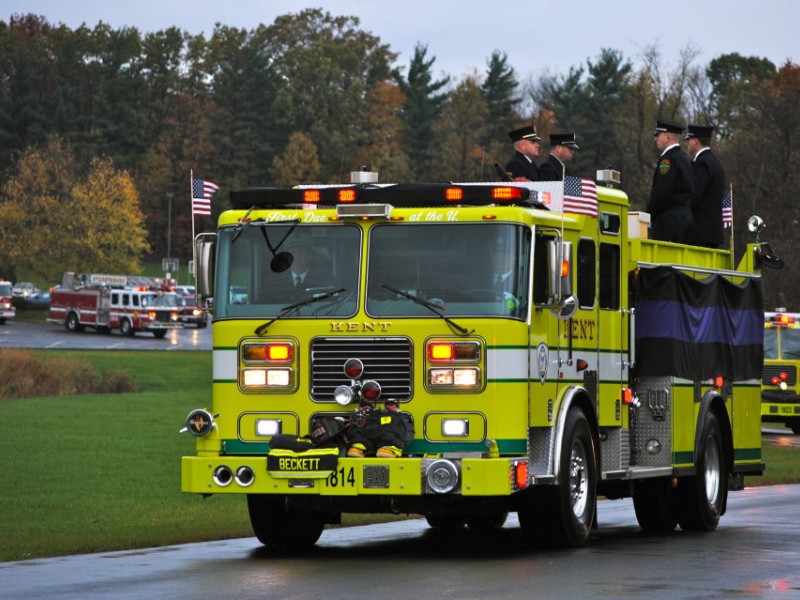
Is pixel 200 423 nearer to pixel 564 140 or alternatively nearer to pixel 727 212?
pixel 564 140

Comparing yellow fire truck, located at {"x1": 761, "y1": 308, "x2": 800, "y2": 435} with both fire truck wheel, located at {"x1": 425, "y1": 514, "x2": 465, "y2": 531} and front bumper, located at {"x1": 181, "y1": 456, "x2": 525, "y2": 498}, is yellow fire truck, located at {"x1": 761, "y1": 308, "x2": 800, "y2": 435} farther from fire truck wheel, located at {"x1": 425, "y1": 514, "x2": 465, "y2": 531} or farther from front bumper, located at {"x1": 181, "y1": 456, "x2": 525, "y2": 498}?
front bumper, located at {"x1": 181, "y1": 456, "x2": 525, "y2": 498}

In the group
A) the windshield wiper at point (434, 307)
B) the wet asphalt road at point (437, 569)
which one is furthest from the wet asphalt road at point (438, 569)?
the windshield wiper at point (434, 307)

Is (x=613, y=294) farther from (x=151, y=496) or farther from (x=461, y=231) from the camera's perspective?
(x=151, y=496)

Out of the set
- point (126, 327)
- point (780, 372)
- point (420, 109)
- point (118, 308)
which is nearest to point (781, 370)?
point (780, 372)

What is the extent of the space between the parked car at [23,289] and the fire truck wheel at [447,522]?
284 ft

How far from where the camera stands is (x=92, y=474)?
24.7 meters

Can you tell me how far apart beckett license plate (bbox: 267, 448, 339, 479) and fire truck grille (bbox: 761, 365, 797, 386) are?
26.1 metres

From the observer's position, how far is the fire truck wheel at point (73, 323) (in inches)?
3310

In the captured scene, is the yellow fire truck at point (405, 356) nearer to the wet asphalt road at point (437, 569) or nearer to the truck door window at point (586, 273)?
the truck door window at point (586, 273)

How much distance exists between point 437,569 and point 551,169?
498 centimetres

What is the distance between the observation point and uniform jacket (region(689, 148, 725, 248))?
60.3 ft

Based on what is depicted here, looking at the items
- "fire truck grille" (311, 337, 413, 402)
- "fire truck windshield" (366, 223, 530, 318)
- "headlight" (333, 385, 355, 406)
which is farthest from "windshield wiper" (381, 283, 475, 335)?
"headlight" (333, 385, 355, 406)

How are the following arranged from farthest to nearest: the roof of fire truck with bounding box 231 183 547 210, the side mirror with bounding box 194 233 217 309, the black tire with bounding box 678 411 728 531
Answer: the black tire with bounding box 678 411 728 531 → the side mirror with bounding box 194 233 217 309 → the roof of fire truck with bounding box 231 183 547 210

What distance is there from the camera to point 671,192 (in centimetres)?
1786
